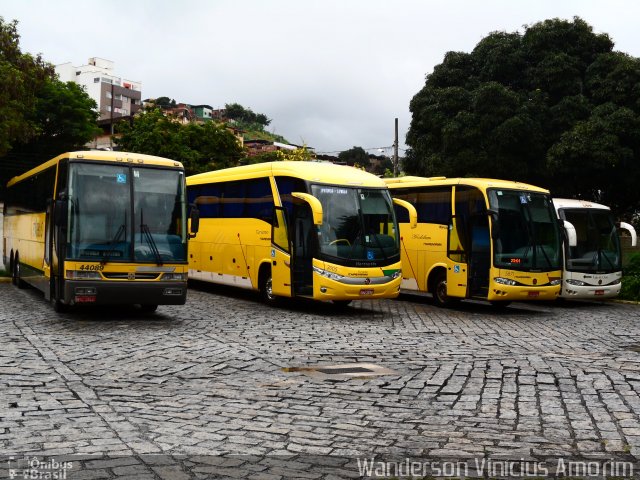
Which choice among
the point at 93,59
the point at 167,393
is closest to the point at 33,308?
the point at 167,393

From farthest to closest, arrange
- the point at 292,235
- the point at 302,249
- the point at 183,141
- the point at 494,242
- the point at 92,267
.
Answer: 1. the point at 183,141
2. the point at 494,242
3. the point at 292,235
4. the point at 302,249
5. the point at 92,267

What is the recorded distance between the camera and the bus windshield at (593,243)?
20375 millimetres

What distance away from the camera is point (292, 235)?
17312 mm

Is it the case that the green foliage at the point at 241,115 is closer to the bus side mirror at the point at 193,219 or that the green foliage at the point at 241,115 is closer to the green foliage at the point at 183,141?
the green foliage at the point at 183,141

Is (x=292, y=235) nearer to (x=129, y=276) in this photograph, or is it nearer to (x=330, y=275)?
(x=330, y=275)

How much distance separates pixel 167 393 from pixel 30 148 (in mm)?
46489

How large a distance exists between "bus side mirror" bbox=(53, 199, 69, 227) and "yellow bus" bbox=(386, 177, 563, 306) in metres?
9.52

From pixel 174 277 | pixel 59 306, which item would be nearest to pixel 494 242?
pixel 174 277

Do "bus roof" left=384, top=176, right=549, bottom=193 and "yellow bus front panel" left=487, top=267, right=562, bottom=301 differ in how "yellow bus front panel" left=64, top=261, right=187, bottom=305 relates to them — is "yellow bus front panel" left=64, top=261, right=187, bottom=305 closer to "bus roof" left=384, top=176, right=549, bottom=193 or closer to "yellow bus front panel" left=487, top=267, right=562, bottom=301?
"yellow bus front panel" left=487, top=267, right=562, bottom=301

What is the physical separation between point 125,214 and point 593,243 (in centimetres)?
1253

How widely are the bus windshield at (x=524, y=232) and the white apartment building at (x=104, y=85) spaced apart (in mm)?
102188

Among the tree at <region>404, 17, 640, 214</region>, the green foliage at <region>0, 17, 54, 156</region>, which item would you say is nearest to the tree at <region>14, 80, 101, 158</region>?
the green foliage at <region>0, 17, 54, 156</region>

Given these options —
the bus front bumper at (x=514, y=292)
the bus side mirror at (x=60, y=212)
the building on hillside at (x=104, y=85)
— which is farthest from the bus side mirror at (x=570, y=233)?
the building on hillside at (x=104, y=85)

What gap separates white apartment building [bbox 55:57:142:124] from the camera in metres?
118
